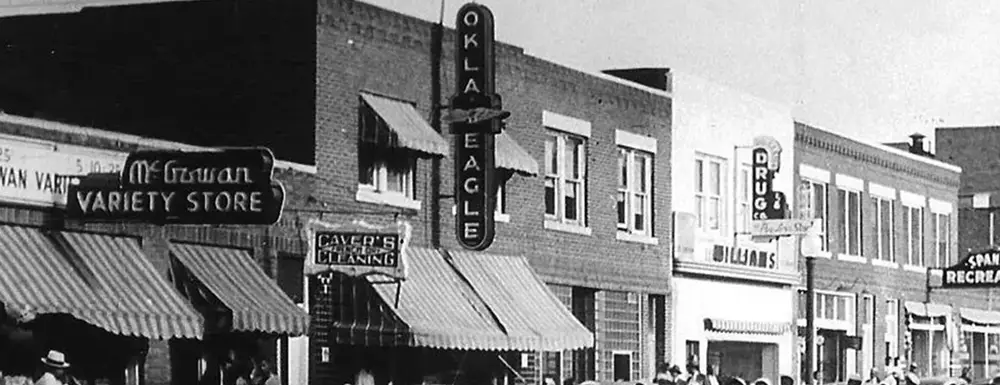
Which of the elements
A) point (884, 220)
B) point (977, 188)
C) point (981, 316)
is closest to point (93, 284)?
point (884, 220)

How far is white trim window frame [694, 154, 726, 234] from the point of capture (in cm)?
3969

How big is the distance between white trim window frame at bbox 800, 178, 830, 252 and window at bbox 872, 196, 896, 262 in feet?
9.71

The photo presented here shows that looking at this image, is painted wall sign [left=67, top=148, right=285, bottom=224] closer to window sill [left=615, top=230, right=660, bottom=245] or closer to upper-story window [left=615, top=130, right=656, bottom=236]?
upper-story window [left=615, top=130, right=656, bottom=236]

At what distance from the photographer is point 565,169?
114 ft

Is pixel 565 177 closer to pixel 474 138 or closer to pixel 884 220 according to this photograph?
pixel 474 138

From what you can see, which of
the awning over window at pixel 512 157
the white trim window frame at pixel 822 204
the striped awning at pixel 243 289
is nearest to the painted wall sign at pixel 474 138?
the awning over window at pixel 512 157

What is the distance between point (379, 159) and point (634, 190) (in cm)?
859

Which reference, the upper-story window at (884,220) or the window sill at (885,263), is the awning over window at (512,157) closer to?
the upper-story window at (884,220)

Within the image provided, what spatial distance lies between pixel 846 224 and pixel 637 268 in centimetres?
1046

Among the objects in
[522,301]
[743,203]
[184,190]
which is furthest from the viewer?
[743,203]

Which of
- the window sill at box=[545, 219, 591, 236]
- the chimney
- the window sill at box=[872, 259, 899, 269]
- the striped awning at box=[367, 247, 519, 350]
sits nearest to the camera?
the striped awning at box=[367, 247, 519, 350]

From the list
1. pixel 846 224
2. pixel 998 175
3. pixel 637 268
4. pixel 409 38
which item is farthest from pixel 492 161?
pixel 998 175

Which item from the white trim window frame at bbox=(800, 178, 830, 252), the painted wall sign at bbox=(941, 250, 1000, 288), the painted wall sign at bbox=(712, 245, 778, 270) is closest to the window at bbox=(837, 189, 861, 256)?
the white trim window frame at bbox=(800, 178, 830, 252)

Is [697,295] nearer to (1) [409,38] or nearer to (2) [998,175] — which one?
(1) [409,38]
